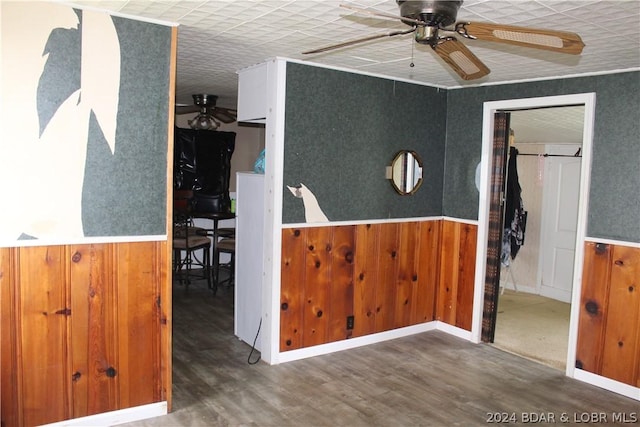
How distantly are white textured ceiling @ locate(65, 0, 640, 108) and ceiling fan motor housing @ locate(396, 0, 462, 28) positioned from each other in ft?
0.91

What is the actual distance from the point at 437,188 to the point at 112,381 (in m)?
3.20

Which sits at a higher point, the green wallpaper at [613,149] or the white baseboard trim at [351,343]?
the green wallpaper at [613,149]

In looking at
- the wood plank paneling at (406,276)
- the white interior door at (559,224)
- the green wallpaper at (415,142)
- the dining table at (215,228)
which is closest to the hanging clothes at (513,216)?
the white interior door at (559,224)

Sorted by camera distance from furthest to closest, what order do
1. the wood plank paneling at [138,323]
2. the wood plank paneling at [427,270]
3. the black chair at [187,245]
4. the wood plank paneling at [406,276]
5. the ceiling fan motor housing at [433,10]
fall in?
1. the black chair at [187,245]
2. the wood plank paneling at [427,270]
3. the wood plank paneling at [406,276]
4. the wood plank paneling at [138,323]
5. the ceiling fan motor housing at [433,10]

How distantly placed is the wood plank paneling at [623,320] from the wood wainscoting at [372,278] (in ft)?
3.88

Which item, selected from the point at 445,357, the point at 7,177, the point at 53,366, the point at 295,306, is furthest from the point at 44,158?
the point at 445,357

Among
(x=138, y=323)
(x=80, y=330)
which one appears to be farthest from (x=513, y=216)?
(x=80, y=330)

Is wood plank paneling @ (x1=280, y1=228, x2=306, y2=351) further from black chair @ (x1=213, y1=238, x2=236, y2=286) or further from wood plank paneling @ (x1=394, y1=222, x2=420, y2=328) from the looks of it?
black chair @ (x1=213, y1=238, x2=236, y2=286)

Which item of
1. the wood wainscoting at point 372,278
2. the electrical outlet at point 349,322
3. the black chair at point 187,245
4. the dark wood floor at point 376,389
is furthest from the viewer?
the black chair at point 187,245

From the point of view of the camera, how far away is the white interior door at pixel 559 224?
6.10 m

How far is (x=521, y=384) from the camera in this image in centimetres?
379

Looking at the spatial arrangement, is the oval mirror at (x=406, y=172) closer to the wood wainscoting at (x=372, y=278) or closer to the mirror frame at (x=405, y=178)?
the mirror frame at (x=405, y=178)

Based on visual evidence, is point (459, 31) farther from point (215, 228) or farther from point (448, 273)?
point (215, 228)

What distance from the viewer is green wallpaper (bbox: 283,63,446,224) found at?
3.92 m
